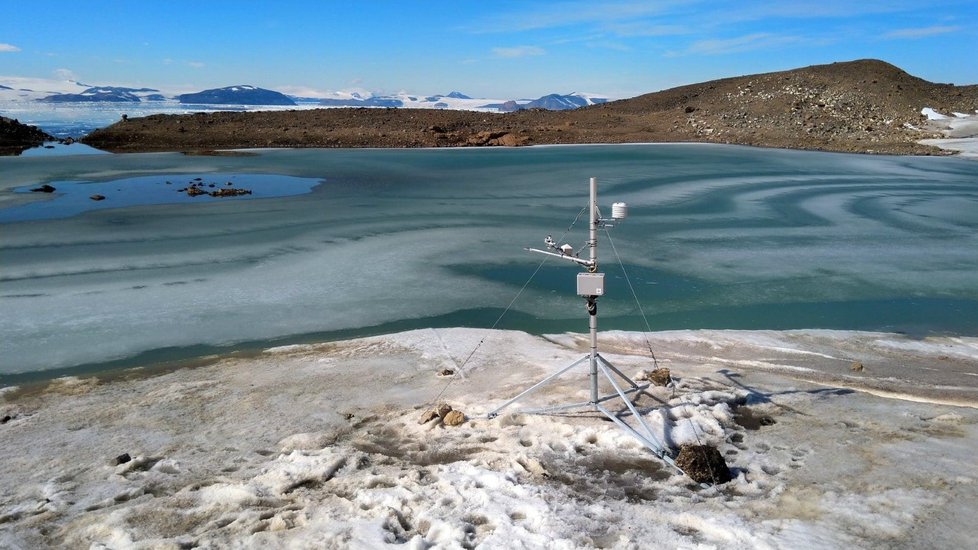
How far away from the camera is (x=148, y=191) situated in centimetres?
1797

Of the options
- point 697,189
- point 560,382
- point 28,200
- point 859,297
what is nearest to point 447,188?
point 697,189

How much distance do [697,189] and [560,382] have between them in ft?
46.1

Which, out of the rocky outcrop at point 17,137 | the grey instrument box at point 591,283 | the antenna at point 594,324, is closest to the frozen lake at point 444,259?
the antenna at point 594,324

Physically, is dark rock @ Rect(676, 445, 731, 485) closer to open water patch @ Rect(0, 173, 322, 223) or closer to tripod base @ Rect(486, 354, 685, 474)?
tripod base @ Rect(486, 354, 685, 474)

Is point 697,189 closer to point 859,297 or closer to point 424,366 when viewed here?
point 859,297

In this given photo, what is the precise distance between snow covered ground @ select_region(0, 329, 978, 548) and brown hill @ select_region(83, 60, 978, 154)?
26552 mm

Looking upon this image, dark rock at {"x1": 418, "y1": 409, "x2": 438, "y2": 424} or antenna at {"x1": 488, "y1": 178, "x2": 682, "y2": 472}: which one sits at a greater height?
antenna at {"x1": 488, "y1": 178, "x2": 682, "y2": 472}

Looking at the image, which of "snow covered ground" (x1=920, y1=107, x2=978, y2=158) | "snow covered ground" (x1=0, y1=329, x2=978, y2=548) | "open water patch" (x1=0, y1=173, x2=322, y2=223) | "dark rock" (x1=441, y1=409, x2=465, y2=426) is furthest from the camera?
"snow covered ground" (x1=920, y1=107, x2=978, y2=158)

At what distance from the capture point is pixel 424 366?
665 cm

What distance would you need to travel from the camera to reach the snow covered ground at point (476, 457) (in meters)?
3.82

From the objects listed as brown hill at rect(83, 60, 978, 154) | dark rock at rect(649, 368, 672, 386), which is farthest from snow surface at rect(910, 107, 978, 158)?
dark rock at rect(649, 368, 672, 386)

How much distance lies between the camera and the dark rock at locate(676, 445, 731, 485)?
4254 mm

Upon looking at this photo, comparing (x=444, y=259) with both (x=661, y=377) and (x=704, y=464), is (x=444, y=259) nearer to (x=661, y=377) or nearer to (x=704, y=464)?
(x=661, y=377)

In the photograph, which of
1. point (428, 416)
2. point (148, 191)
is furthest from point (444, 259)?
point (148, 191)
